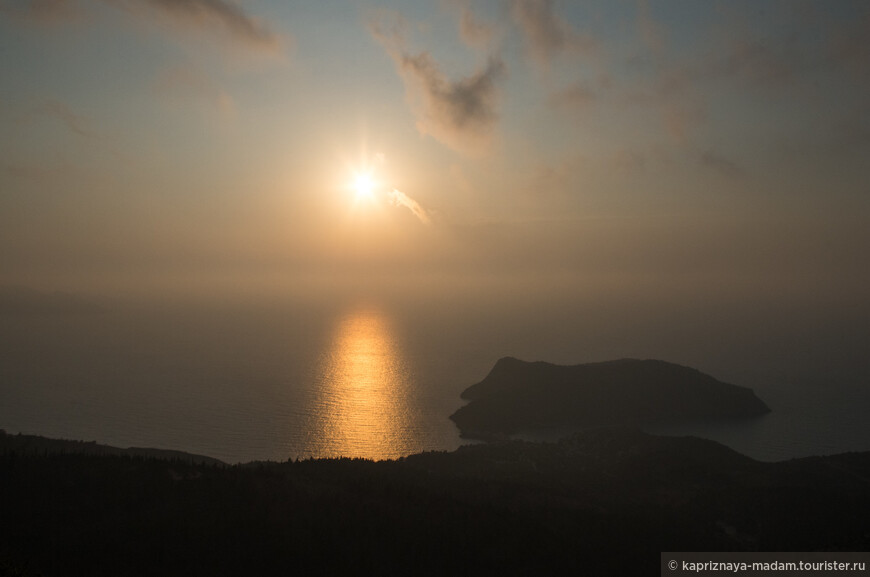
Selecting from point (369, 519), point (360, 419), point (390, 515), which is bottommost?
point (369, 519)

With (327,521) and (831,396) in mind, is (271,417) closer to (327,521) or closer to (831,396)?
(327,521)

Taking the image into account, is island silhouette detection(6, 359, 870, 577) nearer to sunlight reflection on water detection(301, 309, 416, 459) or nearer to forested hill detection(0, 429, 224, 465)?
forested hill detection(0, 429, 224, 465)

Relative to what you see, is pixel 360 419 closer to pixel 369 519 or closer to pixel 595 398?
pixel 595 398

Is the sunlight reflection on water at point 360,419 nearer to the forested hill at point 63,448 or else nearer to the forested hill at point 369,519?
the forested hill at point 63,448

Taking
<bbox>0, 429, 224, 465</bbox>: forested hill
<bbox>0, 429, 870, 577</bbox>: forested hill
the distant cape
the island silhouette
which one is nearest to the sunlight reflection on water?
the distant cape

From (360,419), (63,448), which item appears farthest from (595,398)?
(63,448)

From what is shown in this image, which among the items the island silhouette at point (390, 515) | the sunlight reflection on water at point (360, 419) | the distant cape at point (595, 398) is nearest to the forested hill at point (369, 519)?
the island silhouette at point (390, 515)
